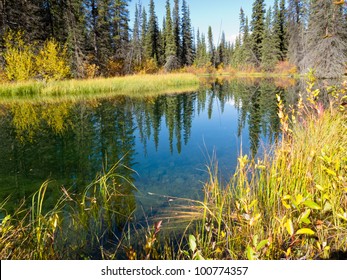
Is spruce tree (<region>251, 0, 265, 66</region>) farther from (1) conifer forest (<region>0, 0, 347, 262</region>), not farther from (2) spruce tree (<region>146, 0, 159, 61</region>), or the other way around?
(1) conifer forest (<region>0, 0, 347, 262</region>)

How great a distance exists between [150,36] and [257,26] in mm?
20880

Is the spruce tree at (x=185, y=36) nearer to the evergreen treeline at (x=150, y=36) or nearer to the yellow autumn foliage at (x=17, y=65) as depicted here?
the evergreen treeline at (x=150, y=36)

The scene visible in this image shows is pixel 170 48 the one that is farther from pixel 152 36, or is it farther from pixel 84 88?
pixel 84 88

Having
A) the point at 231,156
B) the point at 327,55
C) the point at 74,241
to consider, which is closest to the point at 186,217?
the point at 74,241

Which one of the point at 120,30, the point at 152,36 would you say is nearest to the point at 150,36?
the point at 152,36

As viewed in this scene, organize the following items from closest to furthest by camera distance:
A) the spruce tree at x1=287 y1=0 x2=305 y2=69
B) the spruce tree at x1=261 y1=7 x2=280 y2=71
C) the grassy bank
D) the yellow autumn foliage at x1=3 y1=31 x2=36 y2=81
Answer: the grassy bank, the yellow autumn foliage at x1=3 y1=31 x2=36 y2=81, the spruce tree at x1=287 y1=0 x2=305 y2=69, the spruce tree at x1=261 y1=7 x2=280 y2=71

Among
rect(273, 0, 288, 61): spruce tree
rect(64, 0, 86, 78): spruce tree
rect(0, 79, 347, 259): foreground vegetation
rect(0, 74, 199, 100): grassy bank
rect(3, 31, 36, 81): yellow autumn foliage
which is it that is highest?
rect(273, 0, 288, 61): spruce tree

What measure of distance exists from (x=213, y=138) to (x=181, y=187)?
396 centimetres

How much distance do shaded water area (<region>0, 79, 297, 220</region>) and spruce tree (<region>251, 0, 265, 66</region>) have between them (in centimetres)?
4157

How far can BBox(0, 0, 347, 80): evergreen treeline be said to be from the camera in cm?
2295

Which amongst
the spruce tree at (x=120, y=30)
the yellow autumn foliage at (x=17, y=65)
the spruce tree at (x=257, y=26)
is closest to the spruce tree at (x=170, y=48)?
the spruce tree at (x=120, y=30)

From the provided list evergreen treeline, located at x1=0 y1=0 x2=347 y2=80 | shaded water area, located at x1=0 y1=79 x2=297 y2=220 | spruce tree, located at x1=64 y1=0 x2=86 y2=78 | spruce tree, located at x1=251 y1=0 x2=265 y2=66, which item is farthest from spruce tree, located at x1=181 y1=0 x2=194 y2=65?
shaded water area, located at x1=0 y1=79 x2=297 y2=220

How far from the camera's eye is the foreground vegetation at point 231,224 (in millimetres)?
2096

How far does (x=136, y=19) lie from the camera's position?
52500 mm
